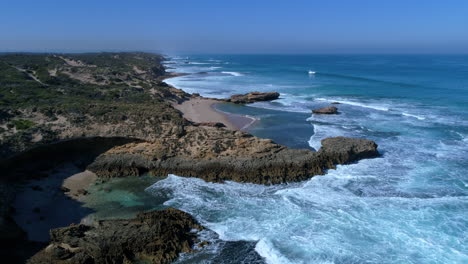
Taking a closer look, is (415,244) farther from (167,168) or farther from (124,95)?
(124,95)

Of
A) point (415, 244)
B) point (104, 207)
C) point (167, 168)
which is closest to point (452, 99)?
point (415, 244)

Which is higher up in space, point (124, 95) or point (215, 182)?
point (124, 95)

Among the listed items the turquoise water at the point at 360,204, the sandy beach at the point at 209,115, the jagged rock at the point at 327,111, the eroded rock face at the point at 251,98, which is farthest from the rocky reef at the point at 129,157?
the eroded rock face at the point at 251,98

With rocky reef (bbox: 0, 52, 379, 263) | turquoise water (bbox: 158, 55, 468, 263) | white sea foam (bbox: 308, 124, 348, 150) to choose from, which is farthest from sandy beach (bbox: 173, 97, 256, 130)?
white sea foam (bbox: 308, 124, 348, 150)

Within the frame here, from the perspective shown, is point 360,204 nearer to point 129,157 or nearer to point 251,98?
point 129,157

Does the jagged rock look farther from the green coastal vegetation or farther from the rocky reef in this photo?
the green coastal vegetation

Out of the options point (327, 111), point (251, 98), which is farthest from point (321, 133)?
point (251, 98)

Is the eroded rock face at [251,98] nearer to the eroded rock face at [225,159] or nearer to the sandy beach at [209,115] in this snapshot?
the sandy beach at [209,115]
